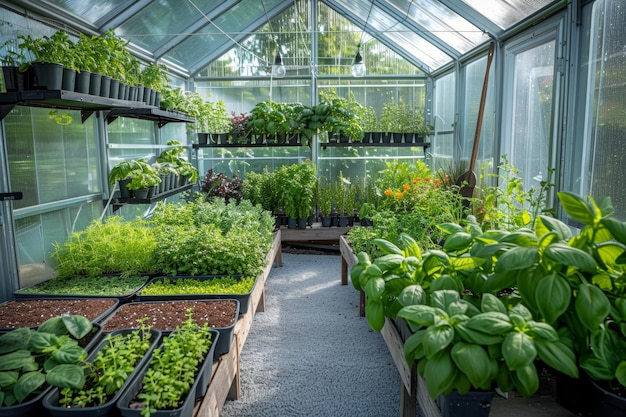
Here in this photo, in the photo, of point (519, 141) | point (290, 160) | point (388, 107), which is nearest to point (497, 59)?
point (519, 141)

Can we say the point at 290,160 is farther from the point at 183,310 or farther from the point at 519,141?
the point at 183,310

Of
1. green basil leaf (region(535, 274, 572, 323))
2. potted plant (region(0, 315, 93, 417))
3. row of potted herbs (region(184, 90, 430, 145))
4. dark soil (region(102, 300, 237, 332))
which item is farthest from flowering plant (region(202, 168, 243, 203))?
green basil leaf (region(535, 274, 572, 323))

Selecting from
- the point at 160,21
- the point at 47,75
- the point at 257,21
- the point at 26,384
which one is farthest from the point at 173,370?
the point at 257,21

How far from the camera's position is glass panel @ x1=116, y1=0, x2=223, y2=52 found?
4.54m

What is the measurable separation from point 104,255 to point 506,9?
3848mm

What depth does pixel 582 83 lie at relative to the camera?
3.08 metres

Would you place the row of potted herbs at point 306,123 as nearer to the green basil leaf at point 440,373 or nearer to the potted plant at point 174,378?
the potted plant at point 174,378

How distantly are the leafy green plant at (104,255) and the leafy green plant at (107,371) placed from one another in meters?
1.43

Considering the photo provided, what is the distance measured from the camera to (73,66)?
2867 millimetres

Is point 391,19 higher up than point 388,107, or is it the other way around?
point 391,19

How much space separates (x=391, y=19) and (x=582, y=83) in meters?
3.22

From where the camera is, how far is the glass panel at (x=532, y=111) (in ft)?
11.9

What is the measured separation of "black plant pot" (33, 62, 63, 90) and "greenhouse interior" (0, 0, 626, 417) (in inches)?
0.4

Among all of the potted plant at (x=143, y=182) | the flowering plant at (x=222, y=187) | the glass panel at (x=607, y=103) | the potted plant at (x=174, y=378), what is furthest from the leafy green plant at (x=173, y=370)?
the flowering plant at (x=222, y=187)
